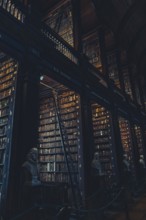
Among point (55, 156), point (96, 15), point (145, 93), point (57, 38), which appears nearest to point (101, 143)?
point (55, 156)

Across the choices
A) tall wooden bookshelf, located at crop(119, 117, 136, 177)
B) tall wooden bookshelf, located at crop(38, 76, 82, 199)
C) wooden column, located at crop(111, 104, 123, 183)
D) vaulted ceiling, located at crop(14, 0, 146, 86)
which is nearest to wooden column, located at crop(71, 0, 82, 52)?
vaulted ceiling, located at crop(14, 0, 146, 86)

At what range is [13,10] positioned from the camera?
3.31 meters

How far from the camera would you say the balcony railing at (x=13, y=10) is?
317 centimetres

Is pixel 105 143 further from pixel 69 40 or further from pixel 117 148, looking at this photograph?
pixel 69 40

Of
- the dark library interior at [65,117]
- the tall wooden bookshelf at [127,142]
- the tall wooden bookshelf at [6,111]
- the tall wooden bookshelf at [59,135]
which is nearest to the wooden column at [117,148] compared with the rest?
the dark library interior at [65,117]

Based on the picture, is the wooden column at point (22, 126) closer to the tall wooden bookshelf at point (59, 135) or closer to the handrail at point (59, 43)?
the handrail at point (59, 43)

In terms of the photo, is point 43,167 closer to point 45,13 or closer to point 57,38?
point 57,38

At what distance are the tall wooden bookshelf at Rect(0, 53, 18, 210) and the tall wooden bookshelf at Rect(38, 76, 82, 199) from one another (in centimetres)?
136

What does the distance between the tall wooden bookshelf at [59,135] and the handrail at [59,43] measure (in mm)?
1011

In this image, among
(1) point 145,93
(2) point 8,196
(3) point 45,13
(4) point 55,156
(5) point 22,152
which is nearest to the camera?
(2) point 8,196

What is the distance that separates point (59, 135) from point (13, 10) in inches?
131

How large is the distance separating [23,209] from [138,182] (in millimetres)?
5797

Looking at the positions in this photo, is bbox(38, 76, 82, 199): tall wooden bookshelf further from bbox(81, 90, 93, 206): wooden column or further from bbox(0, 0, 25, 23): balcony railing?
bbox(0, 0, 25, 23): balcony railing

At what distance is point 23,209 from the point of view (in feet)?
Answer: 8.00
